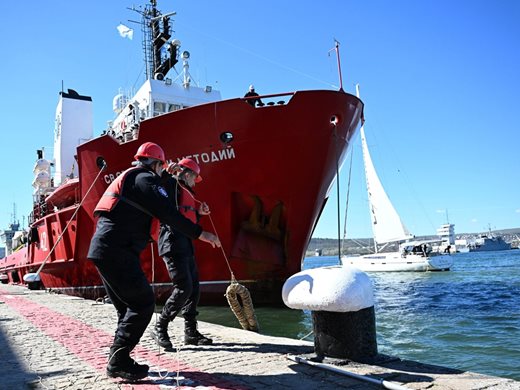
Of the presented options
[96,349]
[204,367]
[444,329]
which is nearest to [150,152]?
[204,367]

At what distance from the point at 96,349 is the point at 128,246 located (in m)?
1.87

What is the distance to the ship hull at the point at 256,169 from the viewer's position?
9461mm

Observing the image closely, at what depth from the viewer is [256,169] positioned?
9602 mm

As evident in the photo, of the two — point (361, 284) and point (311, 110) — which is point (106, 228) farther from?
point (311, 110)

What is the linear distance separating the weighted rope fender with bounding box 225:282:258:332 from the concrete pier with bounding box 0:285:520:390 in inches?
14.9

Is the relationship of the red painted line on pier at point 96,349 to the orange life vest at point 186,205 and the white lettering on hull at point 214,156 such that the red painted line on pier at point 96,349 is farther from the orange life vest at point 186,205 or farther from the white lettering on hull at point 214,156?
the white lettering on hull at point 214,156

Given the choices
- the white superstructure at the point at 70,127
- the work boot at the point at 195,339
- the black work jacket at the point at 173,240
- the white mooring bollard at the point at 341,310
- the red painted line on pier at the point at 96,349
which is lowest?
the red painted line on pier at the point at 96,349

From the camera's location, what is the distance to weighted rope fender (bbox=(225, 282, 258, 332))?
572 centimetres

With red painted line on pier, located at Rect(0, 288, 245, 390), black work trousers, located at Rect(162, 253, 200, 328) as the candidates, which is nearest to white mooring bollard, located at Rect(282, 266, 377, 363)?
red painted line on pier, located at Rect(0, 288, 245, 390)

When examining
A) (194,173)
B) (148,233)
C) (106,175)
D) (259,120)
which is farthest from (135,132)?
(148,233)

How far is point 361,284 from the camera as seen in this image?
142 inches

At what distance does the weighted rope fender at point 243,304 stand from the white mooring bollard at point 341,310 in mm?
1983

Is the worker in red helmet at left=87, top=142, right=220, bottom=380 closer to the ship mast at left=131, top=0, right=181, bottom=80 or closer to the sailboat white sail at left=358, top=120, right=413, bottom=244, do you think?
the ship mast at left=131, top=0, right=181, bottom=80

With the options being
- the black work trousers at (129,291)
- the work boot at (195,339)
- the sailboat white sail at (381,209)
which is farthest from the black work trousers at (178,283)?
the sailboat white sail at (381,209)
